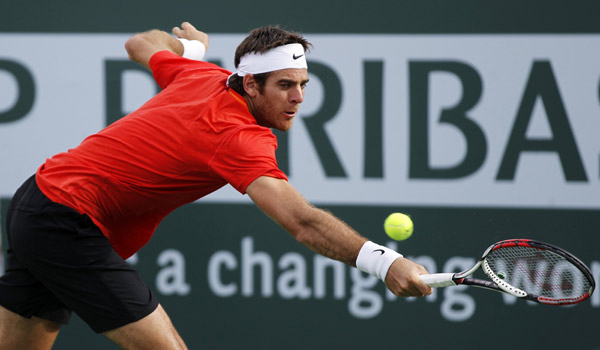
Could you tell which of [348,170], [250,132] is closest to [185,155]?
[250,132]

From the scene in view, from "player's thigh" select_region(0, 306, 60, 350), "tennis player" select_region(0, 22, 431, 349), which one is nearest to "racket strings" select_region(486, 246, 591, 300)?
"tennis player" select_region(0, 22, 431, 349)

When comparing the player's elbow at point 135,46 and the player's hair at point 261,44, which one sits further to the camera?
the player's elbow at point 135,46

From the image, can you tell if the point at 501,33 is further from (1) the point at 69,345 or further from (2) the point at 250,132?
(1) the point at 69,345

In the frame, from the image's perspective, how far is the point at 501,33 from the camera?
4328mm

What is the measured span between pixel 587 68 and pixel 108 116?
247cm

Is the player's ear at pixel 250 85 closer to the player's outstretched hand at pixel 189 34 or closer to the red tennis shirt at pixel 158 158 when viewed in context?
the red tennis shirt at pixel 158 158

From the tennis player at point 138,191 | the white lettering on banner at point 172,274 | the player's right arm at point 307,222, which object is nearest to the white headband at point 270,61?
the tennis player at point 138,191

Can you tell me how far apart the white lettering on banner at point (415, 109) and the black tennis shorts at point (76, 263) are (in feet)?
4.98

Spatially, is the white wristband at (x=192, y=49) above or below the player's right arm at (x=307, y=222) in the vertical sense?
above

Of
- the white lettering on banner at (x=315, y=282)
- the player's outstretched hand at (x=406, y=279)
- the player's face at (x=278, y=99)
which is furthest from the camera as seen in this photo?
the white lettering on banner at (x=315, y=282)

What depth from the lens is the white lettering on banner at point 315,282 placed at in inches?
174

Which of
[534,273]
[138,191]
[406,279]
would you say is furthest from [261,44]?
[534,273]

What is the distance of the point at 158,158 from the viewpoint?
3.07 m

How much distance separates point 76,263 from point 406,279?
3.92 feet
